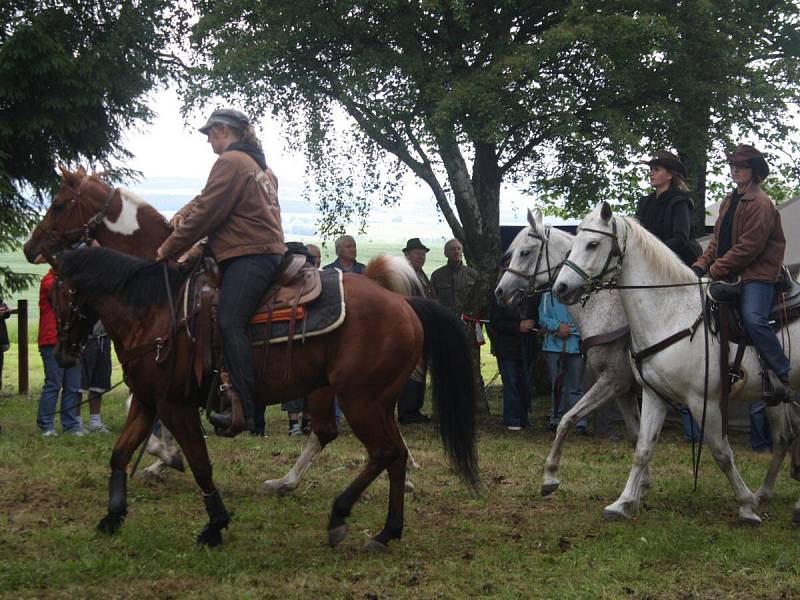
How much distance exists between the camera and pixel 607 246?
832 centimetres

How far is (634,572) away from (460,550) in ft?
3.93

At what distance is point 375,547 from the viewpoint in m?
7.09

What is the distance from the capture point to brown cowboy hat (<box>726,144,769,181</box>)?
8.30 metres

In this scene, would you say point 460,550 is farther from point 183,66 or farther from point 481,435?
point 183,66

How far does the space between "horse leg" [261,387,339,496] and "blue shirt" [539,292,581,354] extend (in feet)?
16.8

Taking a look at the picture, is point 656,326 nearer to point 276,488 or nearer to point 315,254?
point 276,488

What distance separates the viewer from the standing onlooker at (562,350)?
1329 centimetres

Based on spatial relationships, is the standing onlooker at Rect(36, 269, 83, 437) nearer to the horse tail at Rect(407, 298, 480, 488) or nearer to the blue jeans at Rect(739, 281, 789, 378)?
the horse tail at Rect(407, 298, 480, 488)

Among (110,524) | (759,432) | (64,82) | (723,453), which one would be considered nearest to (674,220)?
(723,453)

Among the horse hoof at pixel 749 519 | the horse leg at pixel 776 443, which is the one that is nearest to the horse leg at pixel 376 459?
the horse hoof at pixel 749 519

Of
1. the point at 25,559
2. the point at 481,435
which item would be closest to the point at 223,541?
the point at 25,559

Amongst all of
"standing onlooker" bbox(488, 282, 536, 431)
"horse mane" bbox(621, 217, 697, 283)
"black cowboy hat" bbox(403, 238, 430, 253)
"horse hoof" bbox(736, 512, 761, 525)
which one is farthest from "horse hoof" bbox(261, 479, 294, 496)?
"black cowboy hat" bbox(403, 238, 430, 253)

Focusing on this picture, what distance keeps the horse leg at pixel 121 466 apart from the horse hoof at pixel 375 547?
5.62 feet

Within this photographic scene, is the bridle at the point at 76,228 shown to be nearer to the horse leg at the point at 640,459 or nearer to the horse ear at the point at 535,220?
the horse leg at the point at 640,459
